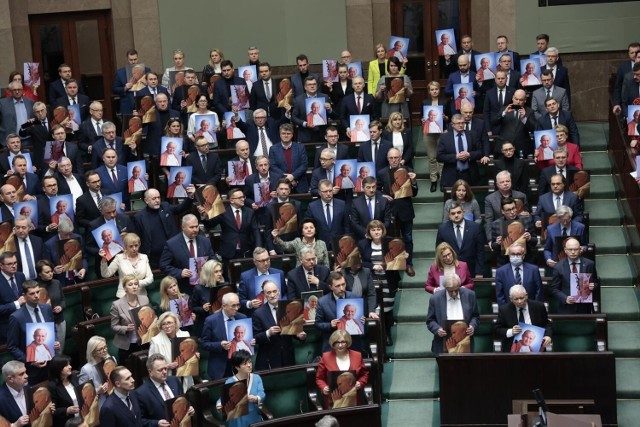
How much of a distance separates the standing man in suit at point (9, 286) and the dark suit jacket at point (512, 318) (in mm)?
4324

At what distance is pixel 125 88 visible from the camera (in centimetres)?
1638

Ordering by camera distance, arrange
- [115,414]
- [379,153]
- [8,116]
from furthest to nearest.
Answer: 1. [8,116]
2. [379,153]
3. [115,414]

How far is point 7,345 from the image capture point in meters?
11.1

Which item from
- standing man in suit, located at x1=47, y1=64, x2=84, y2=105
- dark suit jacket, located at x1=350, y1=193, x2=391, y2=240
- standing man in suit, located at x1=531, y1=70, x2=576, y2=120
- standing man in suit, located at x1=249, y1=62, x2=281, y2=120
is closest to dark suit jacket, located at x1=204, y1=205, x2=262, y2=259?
dark suit jacket, located at x1=350, y1=193, x2=391, y2=240

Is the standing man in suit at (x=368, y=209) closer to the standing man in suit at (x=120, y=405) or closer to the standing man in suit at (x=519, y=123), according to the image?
the standing man in suit at (x=519, y=123)

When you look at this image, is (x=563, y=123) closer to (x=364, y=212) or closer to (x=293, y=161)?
(x=364, y=212)

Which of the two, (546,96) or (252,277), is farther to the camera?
(546,96)

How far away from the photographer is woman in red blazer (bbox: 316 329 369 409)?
10703 mm

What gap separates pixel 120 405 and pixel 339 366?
76.8 inches

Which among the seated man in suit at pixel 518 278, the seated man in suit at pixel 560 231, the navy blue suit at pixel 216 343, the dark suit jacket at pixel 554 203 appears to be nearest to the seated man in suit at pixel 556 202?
the dark suit jacket at pixel 554 203

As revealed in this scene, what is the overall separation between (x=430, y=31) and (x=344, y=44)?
→ 4.11 feet

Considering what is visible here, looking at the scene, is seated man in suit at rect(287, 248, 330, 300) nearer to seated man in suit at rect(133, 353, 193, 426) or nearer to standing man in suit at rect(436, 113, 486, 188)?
seated man in suit at rect(133, 353, 193, 426)

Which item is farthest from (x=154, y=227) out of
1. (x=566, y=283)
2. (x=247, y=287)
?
(x=566, y=283)

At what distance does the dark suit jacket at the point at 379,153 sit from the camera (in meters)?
14.1
